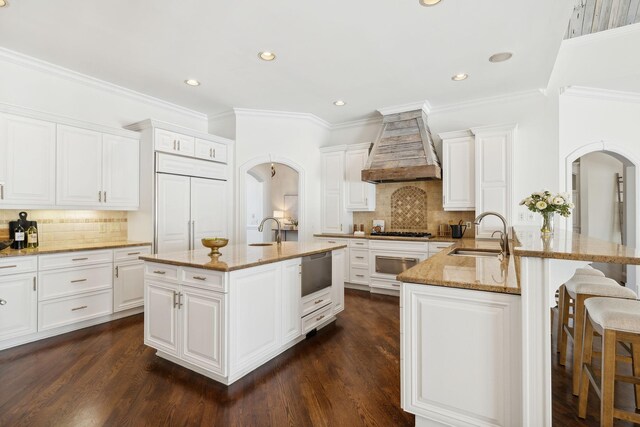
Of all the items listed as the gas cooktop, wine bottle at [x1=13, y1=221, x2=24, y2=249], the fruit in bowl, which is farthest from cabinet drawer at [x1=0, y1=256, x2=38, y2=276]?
the gas cooktop

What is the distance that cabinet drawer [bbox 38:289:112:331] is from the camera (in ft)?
10.7

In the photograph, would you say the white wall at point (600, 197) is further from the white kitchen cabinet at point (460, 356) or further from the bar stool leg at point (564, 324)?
the white kitchen cabinet at point (460, 356)

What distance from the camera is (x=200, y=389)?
231 centimetres

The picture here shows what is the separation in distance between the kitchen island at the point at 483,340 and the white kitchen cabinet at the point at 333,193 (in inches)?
149

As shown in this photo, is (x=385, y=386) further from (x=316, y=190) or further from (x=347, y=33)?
(x=316, y=190)

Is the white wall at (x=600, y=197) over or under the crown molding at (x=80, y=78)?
under

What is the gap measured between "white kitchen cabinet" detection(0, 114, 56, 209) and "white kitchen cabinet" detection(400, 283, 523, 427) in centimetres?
384

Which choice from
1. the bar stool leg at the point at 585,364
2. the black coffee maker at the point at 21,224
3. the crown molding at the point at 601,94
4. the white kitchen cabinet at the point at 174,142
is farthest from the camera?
the crown molding at the point at 601,94

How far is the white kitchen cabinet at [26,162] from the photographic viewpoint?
3180 mm

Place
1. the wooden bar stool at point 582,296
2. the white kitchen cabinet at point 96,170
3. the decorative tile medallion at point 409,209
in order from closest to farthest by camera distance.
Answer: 1. the wooden bar stool at point 582,296
2. the white kitchen cabinet at point 96,170
3. the decorative tile medallion at point 409,209

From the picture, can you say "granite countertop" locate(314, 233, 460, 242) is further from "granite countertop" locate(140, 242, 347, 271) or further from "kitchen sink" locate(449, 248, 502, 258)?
"granite countertop" locate(140, 242, 347, 271)

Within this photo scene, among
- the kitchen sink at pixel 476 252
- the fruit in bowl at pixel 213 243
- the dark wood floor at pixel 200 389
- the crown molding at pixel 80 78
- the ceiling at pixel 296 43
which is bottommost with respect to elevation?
the dark wood floor at pixel 200 389

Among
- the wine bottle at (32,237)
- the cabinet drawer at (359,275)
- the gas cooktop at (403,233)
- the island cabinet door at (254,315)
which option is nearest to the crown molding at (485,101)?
the gas cooktop at (403,233)

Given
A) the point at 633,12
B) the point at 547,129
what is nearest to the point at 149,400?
the point at 547,129
